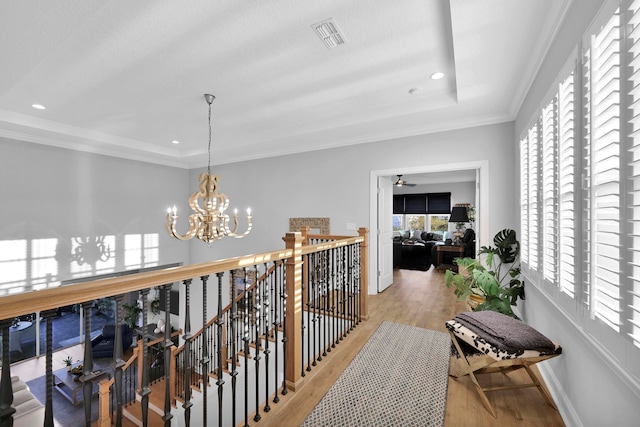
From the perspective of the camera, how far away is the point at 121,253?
550 centimetres

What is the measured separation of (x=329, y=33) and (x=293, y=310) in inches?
83.1

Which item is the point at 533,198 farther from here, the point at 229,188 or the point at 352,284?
the point at 229,188

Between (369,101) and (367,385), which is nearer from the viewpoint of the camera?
(367,385)

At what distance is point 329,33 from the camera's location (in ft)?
7.13

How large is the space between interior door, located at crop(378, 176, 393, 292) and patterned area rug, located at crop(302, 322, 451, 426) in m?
1.88

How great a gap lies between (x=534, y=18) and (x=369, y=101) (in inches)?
70.6

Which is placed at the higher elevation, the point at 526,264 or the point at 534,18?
the point at 534,18

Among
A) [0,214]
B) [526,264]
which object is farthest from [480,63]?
[0,214]

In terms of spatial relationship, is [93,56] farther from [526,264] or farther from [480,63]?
[526,264]

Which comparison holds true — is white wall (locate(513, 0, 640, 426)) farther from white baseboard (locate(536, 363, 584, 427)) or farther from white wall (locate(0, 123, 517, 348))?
white wall (locate(0, 123, 517, 348))

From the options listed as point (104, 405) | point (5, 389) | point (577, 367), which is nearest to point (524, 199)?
point (577, 367)

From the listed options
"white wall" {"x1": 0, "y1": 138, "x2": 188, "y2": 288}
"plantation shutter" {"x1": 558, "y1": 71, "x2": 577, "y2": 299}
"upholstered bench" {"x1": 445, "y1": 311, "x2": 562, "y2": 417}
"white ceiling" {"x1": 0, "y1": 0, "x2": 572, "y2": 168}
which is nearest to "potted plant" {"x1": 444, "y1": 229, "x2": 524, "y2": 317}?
"upholstered bench" {"x1": 445, "y1": 311, "x2": 562, "y2": 417}

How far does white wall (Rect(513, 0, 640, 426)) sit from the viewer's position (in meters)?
1.15

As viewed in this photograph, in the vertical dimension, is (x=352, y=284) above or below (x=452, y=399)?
above
